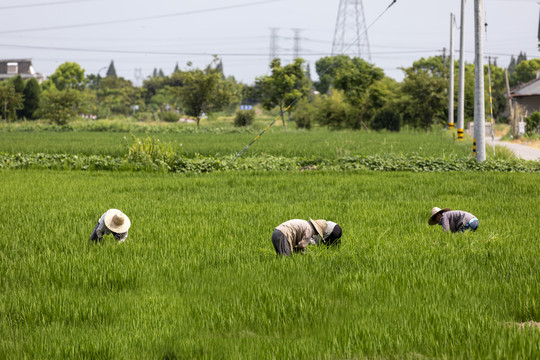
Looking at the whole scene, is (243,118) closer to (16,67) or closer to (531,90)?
(531,90)

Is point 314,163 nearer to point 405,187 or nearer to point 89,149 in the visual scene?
point 405,187

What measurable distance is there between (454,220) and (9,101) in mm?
48820

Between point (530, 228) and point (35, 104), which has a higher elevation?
point (35, 104)

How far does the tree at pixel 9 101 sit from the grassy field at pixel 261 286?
142 feet

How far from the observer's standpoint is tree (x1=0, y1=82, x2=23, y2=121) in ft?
152

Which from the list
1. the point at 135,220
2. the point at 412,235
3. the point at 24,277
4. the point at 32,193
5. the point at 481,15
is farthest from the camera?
the point at 481,15

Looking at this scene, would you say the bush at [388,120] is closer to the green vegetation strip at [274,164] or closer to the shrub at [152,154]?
the green vegetation strip at [274,164]

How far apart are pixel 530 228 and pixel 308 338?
4.39m

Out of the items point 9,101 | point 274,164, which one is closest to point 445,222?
point 274,164

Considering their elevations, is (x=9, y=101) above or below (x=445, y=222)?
above

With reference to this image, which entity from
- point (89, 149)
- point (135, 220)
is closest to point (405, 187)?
point (135, 220)

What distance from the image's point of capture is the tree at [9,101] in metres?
46.2

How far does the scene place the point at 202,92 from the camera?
151ft

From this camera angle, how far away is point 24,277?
472 centimetres
